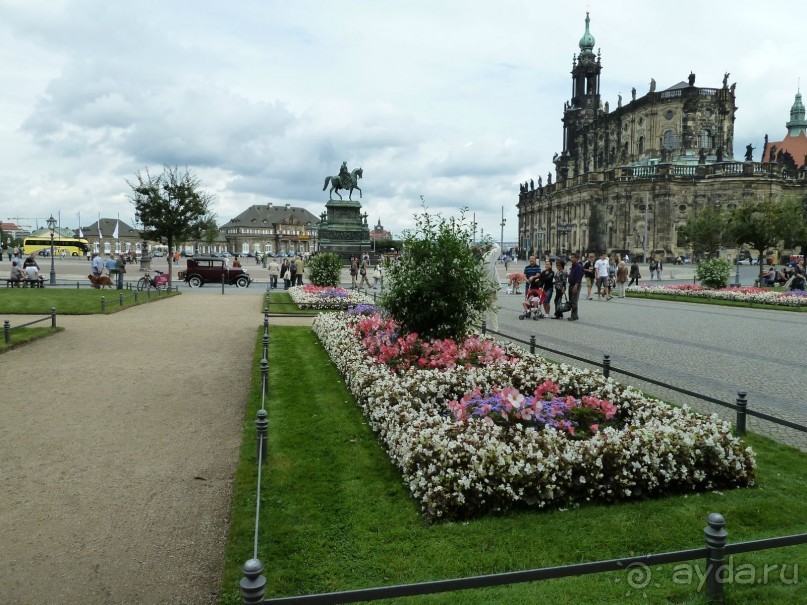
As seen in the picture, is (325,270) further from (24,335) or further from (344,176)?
(344,176)

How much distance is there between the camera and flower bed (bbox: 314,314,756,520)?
5.54 metres

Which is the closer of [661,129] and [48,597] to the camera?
[48,597]

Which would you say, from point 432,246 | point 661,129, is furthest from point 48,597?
point 661,129

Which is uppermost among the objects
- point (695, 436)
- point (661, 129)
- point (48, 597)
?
point (661, 129)

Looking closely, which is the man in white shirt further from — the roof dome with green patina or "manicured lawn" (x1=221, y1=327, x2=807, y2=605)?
the roof dome with green patina

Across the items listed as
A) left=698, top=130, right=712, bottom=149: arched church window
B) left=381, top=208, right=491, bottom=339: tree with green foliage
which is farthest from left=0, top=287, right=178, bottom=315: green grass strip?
left=698, top=130, right=712, bottom=149: arched church window

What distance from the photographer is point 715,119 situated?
8575 cm

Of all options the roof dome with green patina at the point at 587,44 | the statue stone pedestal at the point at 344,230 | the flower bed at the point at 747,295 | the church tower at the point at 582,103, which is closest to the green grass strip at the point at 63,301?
the statue stone pedestal at the point at 344,230

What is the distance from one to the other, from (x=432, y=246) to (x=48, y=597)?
8.07m

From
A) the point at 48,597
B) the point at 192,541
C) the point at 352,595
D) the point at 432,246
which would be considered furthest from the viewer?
the point at 432,246

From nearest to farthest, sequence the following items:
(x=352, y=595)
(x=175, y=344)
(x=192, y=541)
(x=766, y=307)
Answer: (x=352, y=595)
(x=192, y=541)
(x=175, y=344)
(x=766, y=307)

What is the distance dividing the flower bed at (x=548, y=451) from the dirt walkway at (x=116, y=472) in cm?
185

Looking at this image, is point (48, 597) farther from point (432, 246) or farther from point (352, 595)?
point (432, 246)

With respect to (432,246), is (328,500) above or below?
below
